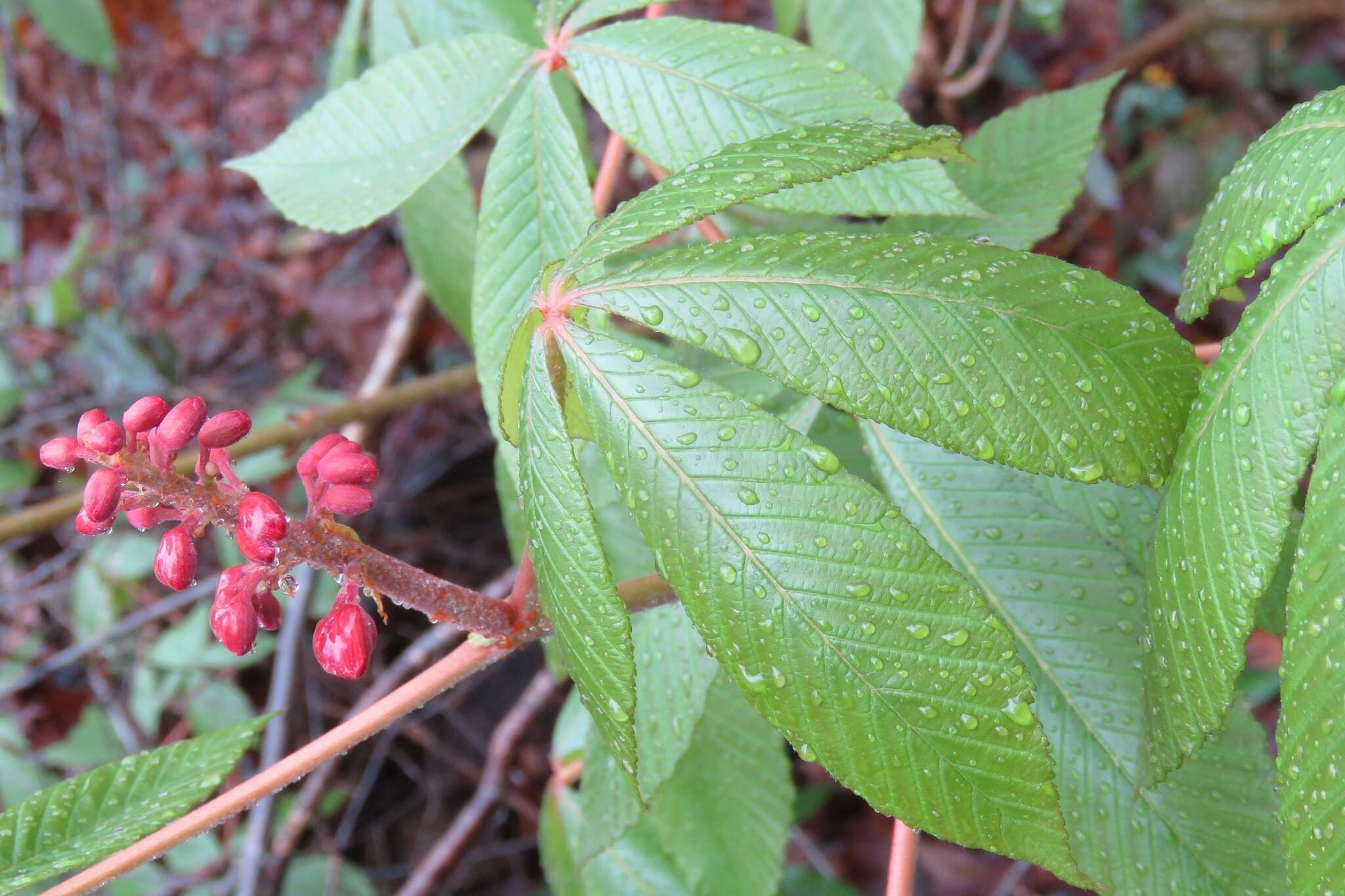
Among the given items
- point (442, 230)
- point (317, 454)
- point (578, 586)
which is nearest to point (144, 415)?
point (317, 454)

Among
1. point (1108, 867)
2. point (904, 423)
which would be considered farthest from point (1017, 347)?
point (1108, 867)

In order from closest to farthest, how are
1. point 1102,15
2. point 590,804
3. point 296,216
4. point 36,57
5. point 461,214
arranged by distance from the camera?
1. point 296,216
2. point 590,804
3. point 461,214
4. point 1102,15
5. point 36,57

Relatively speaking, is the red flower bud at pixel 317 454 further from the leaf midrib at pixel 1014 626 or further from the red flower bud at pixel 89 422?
the leaf midrib at pixel 1014 626

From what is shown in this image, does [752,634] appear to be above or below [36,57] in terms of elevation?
below

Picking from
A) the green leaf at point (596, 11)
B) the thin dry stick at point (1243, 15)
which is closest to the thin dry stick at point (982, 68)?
the thin dry stick at point (1243, 15)

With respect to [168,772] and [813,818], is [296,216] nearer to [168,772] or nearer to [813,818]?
[168,772]

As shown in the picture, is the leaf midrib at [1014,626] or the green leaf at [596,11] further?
the green leaf at [596,11]

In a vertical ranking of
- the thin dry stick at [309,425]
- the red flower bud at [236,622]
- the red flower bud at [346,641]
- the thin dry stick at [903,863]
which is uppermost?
the red flower bud at [236,622]
